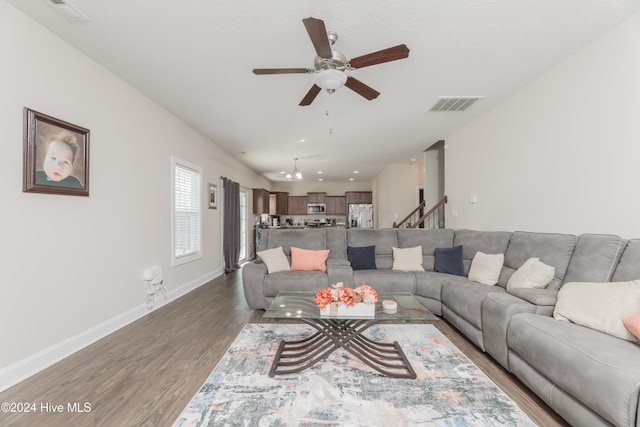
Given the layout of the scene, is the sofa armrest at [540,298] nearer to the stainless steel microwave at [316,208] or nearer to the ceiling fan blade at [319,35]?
the ceiling fan blade at [319,35]

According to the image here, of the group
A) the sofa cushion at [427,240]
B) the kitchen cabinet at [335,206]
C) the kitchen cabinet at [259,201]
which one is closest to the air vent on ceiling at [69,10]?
the sofa cushion at [427,240]

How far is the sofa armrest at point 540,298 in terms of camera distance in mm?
2078

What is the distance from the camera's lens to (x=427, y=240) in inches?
163

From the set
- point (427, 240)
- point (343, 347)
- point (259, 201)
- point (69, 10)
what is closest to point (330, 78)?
point (69, 10)

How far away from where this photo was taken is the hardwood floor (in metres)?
1.69

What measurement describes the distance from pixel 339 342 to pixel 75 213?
8.59 feet

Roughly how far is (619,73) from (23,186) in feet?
15.8

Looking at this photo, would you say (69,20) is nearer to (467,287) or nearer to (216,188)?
(216,188)

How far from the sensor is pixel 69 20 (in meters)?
2.15

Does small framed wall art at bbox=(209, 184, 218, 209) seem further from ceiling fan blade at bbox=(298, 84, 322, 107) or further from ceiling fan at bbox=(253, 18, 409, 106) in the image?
ceiling fan at bbox=(253, 18, 409, 106)

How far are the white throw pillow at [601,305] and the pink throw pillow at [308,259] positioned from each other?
8.16ft

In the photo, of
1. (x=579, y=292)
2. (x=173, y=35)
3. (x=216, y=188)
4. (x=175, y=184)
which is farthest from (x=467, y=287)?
(x=216, y=188)

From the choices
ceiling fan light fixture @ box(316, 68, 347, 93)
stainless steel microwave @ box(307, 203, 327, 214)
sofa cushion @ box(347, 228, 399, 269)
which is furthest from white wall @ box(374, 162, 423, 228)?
ceiling fan light fixture @ box(316, 68, 347, 93)

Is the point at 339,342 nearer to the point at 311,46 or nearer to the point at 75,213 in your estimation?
the point at 311,46
